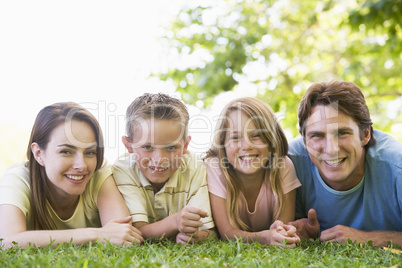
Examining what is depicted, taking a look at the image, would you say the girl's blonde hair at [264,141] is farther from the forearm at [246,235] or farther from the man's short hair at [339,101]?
the man's short hair at [339,101]

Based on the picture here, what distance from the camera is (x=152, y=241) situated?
11.5ft

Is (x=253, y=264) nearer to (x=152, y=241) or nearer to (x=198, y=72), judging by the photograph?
(x=152, y=241)

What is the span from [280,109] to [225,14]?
3.20 m

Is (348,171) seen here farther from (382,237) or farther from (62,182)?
(62,182)

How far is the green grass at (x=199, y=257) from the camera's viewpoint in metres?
2.38

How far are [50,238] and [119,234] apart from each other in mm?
540

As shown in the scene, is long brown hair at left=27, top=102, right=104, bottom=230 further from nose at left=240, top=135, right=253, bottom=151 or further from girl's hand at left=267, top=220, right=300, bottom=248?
girl's hand at left=267, top=220, right=300, bottom=248

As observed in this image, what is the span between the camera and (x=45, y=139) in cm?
359

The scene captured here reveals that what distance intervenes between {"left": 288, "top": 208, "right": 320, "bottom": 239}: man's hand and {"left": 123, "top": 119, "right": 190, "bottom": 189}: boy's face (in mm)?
1303

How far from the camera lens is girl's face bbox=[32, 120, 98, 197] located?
3.52m

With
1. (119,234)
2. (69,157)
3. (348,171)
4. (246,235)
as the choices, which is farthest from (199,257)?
(348,171)

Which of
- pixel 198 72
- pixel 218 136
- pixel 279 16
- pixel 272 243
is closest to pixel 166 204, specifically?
pixel 218 136

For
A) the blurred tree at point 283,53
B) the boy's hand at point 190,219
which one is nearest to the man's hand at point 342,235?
the boy's hand at point 190,219

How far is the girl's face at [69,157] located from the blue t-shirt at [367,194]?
6.79ft
